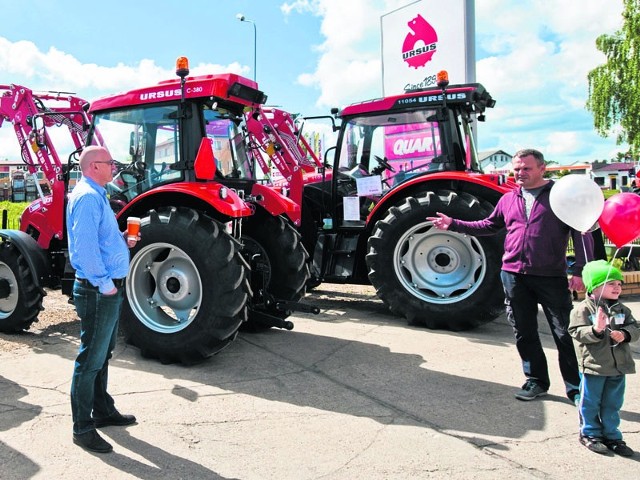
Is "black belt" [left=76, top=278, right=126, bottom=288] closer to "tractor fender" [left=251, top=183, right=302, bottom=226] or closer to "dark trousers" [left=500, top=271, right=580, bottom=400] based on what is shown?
"tractor fender" [left=251, top=183, right=302, bottom=226]

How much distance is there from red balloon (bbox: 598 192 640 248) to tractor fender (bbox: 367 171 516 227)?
91.3 inches

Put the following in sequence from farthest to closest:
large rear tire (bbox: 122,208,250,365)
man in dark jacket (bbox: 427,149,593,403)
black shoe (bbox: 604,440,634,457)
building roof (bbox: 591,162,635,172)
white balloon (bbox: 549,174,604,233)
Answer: building roof (bbox: 591,162,635,172) → large rear tire (bbox: 122,208,250,365) → man in dark jacket (bbox: 427,149,593,403) → white balloon (bbox: 549,174,604,233) → black shoe (bbox: 604,440,634,457)

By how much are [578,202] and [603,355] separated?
93 cm

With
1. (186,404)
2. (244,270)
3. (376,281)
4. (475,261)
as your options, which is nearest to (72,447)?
(186,404)

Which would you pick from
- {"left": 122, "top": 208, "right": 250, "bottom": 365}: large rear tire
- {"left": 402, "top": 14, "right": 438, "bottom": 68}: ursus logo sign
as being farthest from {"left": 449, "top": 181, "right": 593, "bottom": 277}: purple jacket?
{"left": 402, "top": 14, "right": 438, "bottom": 68}: ursus logo sign

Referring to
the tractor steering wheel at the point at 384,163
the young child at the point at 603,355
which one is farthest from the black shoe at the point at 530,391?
the tractor steering wheel at the point at 384,163

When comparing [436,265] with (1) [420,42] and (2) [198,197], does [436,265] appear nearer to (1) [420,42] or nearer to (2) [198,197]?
(2) [198,197]

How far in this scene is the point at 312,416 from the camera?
3.77 metres

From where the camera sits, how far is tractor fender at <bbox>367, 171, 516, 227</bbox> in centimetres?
615

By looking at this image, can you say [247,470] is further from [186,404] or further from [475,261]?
[475,261]

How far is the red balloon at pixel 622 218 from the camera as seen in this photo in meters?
3.57

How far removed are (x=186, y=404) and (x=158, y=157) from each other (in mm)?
2500

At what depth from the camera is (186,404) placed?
12.9 ft

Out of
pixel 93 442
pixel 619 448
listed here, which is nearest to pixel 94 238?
pixel 93 442
